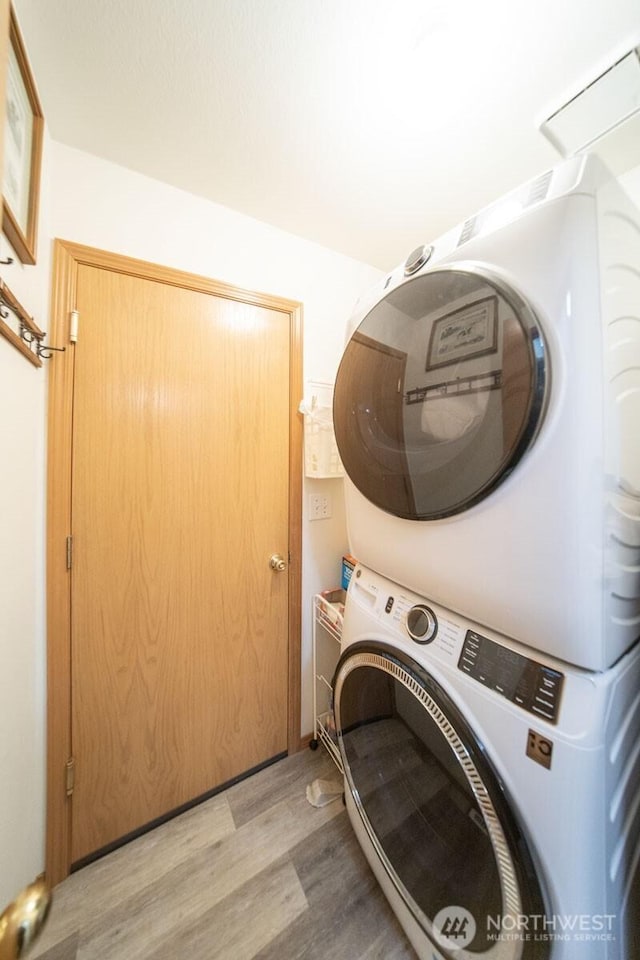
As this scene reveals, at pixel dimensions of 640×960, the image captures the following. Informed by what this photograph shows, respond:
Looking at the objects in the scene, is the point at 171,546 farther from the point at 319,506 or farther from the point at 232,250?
the point at 232,250

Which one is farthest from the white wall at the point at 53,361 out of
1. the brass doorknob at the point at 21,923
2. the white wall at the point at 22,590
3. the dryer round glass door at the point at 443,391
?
the dryer round glass door at the point at 443,391

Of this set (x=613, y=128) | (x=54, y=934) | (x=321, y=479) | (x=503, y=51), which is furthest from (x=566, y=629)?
(x=54, y=934)

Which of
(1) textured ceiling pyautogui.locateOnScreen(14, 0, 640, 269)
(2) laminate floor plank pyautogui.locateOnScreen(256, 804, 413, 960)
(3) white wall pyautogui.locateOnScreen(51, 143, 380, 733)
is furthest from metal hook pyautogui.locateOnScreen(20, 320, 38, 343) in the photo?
(2) laminate floor plank pyautogui.locateOnScreen(256, 804, 413, 960)

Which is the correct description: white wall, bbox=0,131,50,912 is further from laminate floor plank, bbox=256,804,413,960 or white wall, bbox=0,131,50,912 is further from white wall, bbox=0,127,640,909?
laminate floor plank, bbox=256,804,413,960

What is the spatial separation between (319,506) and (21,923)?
1.24m

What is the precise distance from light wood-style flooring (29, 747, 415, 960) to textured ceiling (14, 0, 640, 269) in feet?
8.04

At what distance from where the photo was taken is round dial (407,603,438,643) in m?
0.69

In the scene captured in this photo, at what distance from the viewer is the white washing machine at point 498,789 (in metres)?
0.47

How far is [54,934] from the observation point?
35.0 inches

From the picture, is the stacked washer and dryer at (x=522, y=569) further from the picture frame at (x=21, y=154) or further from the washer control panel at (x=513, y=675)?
the picture frame at (x=21, y=154)

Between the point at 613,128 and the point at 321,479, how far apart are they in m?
1.54

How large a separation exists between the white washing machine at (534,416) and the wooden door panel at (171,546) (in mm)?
768

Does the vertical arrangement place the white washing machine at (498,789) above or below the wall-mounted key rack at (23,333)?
below

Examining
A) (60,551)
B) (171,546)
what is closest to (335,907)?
(171,546)
